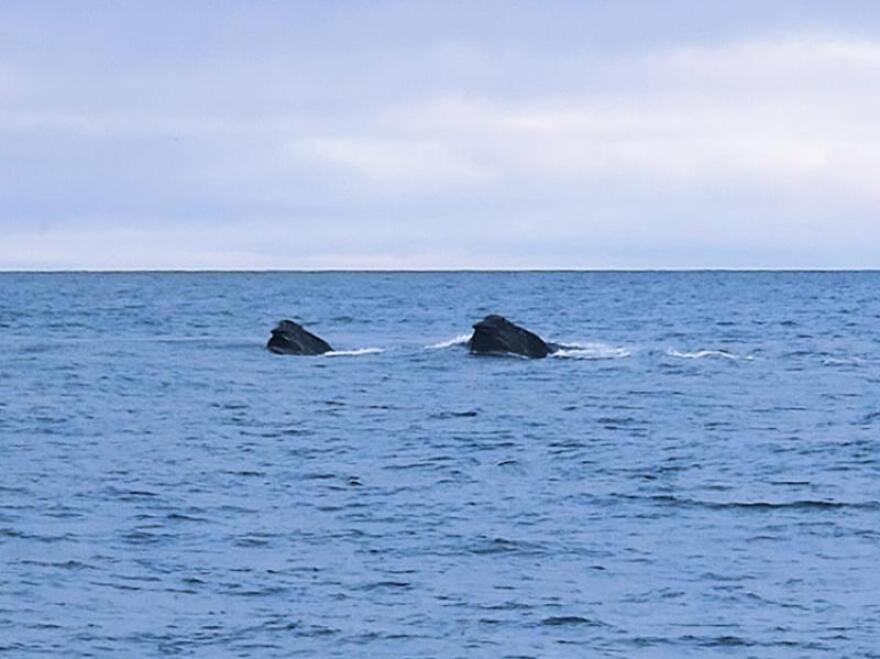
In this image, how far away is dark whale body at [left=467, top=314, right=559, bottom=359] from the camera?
2089 inches

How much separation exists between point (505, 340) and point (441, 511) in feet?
98.4

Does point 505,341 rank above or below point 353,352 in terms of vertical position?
above

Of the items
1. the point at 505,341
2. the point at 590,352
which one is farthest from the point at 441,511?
the point at 590,352

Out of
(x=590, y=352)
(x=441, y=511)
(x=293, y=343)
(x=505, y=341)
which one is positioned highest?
(x=505, y=341)

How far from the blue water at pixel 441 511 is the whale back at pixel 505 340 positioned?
10.4 feet

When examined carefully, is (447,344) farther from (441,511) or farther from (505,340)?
(441,511)

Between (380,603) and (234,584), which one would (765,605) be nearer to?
(380,603)

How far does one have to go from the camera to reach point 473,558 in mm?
20188

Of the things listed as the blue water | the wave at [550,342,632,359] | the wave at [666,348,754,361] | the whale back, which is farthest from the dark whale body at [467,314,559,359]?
the wave at [666,348,754,361]

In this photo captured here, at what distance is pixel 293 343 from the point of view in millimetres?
56219

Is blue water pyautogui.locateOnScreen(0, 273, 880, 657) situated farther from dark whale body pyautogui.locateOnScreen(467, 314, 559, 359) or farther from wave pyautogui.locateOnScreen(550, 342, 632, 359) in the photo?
wave pyautogui.locateOnScreen(550, 342, 632, 359)

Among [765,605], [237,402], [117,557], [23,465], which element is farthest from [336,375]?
[765,605]

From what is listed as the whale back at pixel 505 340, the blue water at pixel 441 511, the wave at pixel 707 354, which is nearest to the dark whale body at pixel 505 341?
the whale back at pixel 505 340

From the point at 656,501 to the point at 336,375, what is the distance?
23.9 metres
